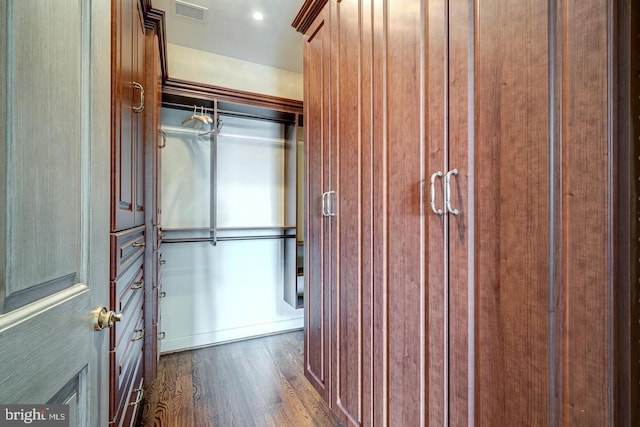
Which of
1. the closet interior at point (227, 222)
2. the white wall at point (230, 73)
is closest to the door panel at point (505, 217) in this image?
the closet interior at point (227, 222)

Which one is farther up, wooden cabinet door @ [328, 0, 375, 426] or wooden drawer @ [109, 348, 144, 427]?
wooden cabinet door @ [328, 0, 375, 426]

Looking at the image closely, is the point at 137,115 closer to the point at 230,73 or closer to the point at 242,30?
the point at 242,30

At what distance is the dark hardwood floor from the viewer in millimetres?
1639

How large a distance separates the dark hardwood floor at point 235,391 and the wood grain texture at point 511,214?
127 centimetres

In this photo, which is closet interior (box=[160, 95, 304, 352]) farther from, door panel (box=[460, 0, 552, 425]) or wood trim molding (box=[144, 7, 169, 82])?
door panel (box=[460, 0, 552, 425])

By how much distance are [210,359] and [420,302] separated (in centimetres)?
208

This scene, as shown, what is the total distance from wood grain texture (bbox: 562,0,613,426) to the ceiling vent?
2.25 meters

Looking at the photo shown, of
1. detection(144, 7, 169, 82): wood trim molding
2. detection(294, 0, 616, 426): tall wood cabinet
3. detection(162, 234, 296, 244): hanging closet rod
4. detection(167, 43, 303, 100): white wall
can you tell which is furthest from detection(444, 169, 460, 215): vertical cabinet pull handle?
detection(167, 43, 303, 100): white wall

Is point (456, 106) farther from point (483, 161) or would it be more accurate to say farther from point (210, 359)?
point (210, 359)

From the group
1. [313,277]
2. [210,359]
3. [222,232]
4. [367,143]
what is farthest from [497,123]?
[210,359]

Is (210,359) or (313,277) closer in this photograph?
(313,277)

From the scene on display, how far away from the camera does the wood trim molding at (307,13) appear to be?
1.56m

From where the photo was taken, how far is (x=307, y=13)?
1653mm

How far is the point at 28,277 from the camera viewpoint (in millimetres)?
431
